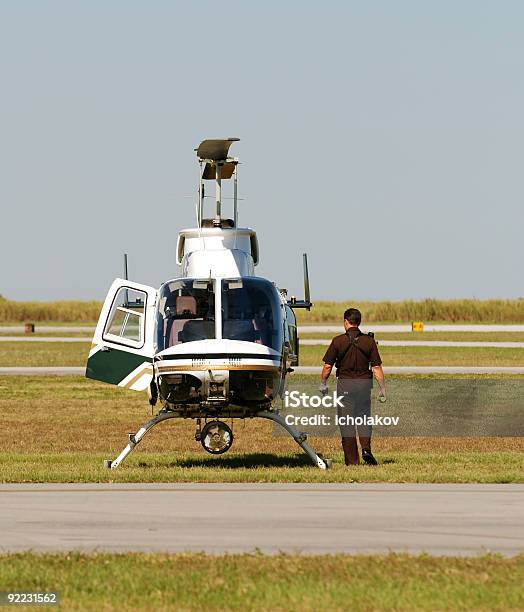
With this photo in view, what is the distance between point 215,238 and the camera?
18.4 metres

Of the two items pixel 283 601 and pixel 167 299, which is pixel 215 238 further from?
pixel 283 601

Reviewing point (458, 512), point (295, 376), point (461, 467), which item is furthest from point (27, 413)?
point (458, 512)

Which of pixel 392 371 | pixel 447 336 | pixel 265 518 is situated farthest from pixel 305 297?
pixel 447 336

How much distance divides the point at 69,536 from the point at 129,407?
62.0ft

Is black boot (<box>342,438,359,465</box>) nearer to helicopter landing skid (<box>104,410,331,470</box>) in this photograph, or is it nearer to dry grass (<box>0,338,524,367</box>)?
helicopter landing skid (<box>104,410,331,470</box>)

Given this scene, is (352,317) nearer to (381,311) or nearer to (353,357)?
(353,357)

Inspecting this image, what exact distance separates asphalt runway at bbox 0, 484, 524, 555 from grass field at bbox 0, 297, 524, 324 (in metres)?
78.9

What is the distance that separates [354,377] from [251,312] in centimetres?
157

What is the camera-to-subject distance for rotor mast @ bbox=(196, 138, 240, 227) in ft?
60.9

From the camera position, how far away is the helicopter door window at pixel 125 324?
673 inches

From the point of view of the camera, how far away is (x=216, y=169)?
19.8 meters

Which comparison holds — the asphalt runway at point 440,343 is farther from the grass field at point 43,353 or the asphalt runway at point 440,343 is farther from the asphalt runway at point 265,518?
the asphalt runway at point 265,518

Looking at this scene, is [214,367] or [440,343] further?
[440,343]

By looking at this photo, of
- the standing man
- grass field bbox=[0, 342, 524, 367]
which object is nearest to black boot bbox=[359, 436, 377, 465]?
the standing man
